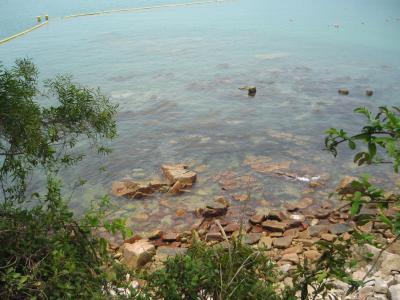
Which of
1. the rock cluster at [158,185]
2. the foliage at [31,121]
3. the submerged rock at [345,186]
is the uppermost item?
the foliage at [31,121]

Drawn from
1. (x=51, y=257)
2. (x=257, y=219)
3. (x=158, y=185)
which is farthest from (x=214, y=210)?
(x=51, y=257)

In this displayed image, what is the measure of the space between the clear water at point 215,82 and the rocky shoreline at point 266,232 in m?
0.63

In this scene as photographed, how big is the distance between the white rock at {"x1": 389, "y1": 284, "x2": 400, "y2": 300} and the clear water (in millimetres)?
6188

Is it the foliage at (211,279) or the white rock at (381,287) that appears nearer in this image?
the foliage at (211,279)

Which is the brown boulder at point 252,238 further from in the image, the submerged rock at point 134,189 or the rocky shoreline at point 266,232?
the submerged rock at point 134,189

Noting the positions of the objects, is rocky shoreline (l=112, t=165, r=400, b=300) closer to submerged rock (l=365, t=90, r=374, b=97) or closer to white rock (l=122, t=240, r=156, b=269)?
white rock (l=122, t=240, r=156, b=269)

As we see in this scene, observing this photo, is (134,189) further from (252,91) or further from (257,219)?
(252,91)

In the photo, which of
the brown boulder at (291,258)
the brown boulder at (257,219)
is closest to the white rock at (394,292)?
the brown boulder at (291,258)

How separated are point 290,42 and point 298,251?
103ft

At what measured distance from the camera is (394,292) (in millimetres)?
6508

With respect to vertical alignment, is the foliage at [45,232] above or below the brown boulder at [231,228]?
above

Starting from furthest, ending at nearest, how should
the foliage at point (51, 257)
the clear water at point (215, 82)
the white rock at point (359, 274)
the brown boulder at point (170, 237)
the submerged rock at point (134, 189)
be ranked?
the clear water at point (215, 82) < the submerged rock at point (134, 189) < the brown boulder at point (170, 237) < the white rock at point (359, 274) < the foliage at point (51, 257)

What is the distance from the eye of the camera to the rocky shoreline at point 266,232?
9.39 meters

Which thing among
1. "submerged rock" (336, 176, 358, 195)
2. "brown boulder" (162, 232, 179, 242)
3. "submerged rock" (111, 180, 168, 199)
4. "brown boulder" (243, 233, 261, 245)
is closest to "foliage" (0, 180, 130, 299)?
"brown boulder" (162, 232, 179, 242)
